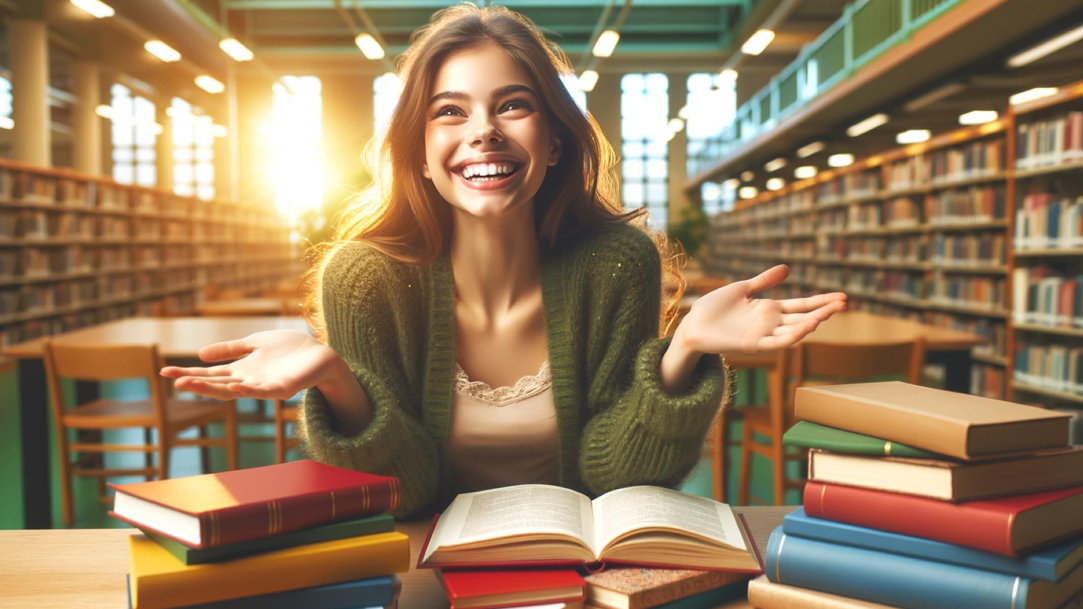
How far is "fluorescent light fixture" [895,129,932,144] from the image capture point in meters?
10.3

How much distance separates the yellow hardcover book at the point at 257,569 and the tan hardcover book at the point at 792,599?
32 cm

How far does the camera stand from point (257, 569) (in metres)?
0.68

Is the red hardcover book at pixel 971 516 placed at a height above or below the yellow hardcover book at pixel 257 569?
above

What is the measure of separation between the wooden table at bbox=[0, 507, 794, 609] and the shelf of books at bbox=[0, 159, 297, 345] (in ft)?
14.1

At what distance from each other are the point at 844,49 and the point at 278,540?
8.40 meters

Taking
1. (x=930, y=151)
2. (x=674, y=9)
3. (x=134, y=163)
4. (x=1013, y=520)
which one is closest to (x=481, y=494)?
(x=1013, y=520)

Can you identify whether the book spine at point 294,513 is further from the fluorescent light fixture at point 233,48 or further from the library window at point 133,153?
the library window at point 133,153

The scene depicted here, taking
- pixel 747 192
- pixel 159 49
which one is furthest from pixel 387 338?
pixel 747 192

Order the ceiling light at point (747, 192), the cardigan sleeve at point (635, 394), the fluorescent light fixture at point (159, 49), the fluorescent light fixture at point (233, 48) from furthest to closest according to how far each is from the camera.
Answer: the ceiling light at point (747, 192) → the fluorescent light fixture at point (159, 49) → the fluorescent light fixture at point (233, 48) → the cardigan sleeve at point (635, 394)

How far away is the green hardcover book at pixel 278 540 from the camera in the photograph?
669 millimetres

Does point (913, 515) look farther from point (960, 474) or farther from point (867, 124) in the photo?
point (867, 124)

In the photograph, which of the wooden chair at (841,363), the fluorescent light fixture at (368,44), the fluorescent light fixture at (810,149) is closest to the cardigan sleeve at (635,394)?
the wooden chair at (841,363)

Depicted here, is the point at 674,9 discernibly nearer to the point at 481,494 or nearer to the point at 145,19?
the point at 145,19

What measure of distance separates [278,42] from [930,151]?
42.0 ft
